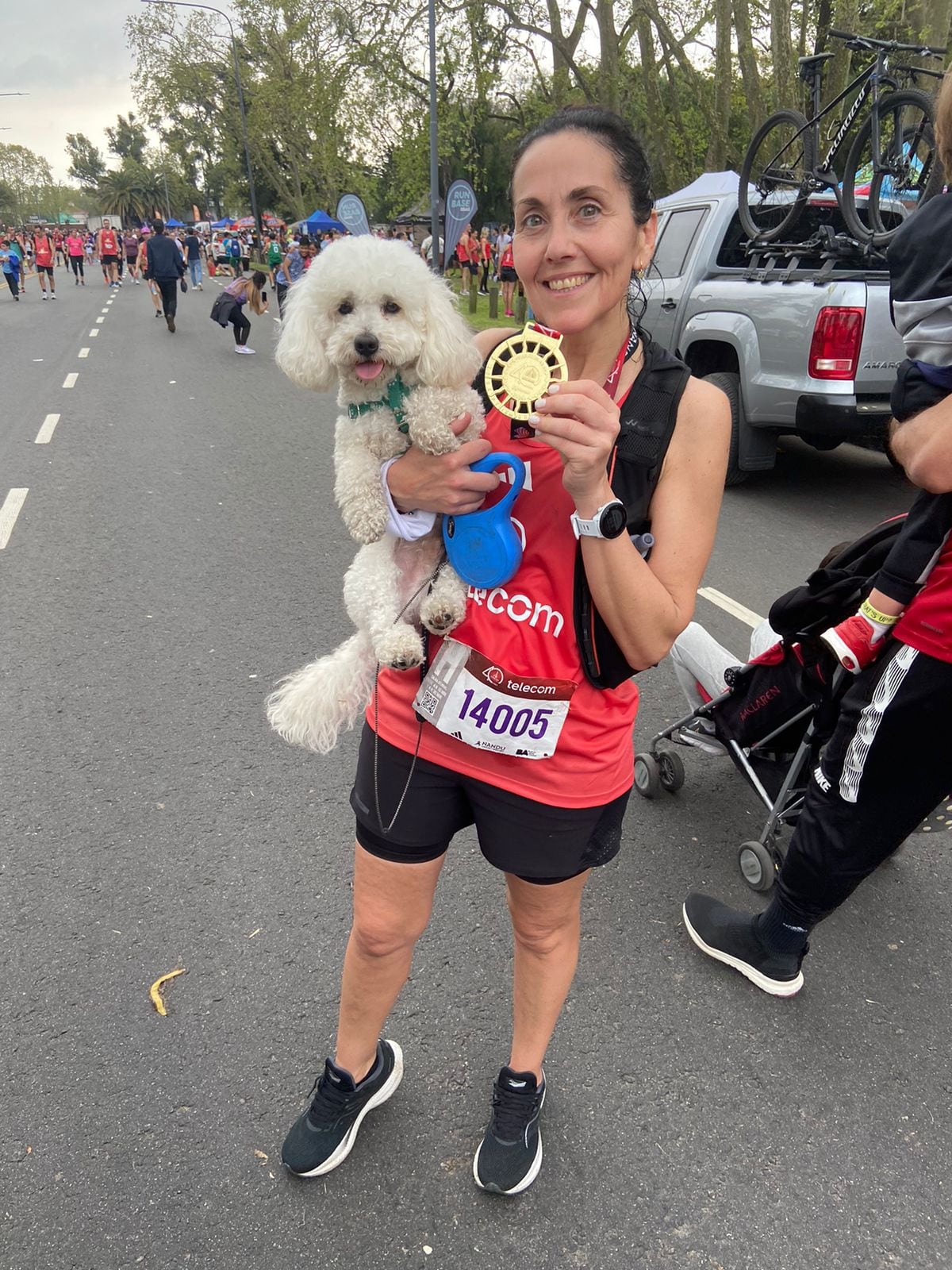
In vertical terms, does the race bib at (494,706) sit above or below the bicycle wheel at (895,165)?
A: below

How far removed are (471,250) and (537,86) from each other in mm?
5901

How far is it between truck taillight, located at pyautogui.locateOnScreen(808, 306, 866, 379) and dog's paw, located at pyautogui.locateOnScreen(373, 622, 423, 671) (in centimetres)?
514

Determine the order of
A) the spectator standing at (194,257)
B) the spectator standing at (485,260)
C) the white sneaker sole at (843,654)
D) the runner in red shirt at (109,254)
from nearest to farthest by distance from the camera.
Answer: the white sneaker sole at (843,654), the spectator standing at (485,260), the runner in red shirt at (109,254), the spectator standing at (194,257)

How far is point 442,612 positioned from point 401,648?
0.48 feet

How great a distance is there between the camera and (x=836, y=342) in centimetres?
565

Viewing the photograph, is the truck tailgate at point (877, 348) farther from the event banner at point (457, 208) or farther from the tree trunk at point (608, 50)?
the tree trunk at point (608, 50)

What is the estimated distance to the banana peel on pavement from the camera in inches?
88.4

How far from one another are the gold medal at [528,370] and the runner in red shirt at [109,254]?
109ft

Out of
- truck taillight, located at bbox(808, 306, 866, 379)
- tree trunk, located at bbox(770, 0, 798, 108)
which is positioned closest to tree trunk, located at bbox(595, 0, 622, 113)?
tree trunk, located at bbox(770, 0, 798, 108)

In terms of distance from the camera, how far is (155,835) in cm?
290

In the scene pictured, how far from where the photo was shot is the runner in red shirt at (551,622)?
136 cm

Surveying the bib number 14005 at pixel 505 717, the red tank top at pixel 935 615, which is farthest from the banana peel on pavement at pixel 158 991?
the red tank top at pixel 935 615

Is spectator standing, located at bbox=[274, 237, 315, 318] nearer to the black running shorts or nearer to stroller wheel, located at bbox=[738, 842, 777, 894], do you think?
stroller wheel, located at bbox=[738, 842, 777, 894]

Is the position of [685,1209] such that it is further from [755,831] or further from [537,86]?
[537,86]
